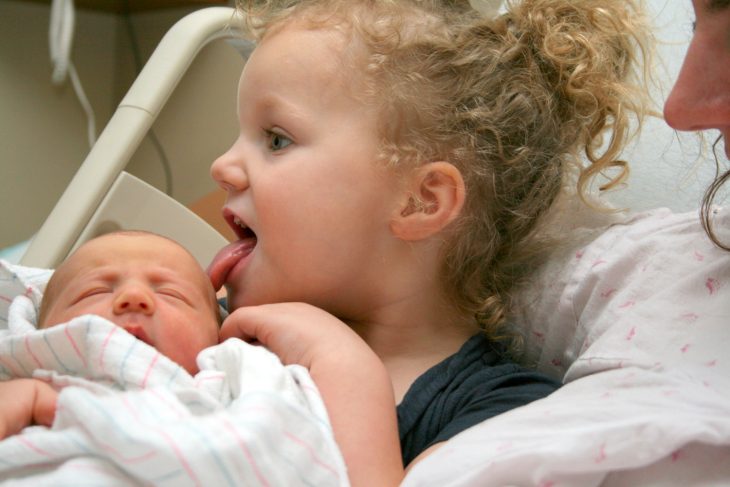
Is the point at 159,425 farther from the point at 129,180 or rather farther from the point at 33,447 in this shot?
the point at 129,180

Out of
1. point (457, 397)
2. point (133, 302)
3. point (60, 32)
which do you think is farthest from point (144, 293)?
point (60, 32)

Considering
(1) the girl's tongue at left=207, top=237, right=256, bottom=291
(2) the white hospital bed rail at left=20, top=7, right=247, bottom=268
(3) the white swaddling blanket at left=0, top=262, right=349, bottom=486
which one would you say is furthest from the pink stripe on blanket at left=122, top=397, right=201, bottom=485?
(2) the white hospital bed rail at left=20, top=7, right=247, bottom=268

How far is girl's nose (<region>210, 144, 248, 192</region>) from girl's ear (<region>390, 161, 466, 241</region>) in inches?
7.6

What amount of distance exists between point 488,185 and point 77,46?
5.65ft

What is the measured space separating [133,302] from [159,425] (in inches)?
10.4

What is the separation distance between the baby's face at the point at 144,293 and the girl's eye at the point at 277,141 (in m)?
0.18

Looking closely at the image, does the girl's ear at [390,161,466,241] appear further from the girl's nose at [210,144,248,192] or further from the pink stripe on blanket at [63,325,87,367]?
the pink stripe on blanket at [63,325,87,367]

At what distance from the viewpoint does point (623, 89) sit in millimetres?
1088

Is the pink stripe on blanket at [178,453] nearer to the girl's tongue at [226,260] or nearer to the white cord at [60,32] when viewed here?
the girl's tongue at [226,260]

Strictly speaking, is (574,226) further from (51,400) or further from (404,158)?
(51,400)

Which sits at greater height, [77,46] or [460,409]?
[460,409]

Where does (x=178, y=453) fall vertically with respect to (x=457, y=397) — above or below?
above

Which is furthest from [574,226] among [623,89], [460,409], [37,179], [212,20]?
[37,179]

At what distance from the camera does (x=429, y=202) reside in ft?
3.41
